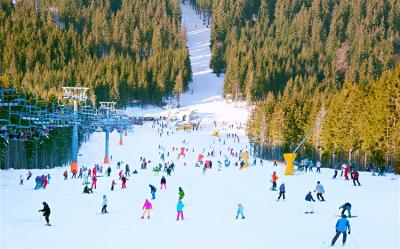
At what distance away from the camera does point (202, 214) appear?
23.2 meters

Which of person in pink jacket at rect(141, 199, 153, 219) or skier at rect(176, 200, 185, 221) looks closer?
skier at rect(176, 200, 185, 221)

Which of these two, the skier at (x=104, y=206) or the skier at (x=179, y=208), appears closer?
the skier at (x=179, y=208)

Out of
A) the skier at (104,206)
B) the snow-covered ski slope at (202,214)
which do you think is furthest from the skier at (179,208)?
the skier at (104,206)

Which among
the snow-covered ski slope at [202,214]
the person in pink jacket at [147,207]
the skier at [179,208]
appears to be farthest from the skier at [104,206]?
the skier at [179,208]

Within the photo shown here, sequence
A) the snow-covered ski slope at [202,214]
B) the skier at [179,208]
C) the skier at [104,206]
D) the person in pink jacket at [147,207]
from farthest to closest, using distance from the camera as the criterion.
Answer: the skier at [104,206] < the person in pink jacket at [147,207] < the skier at [179,208] < the snow-covered ski slope at [202,214]

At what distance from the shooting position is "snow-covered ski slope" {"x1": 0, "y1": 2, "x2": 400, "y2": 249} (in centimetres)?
1697

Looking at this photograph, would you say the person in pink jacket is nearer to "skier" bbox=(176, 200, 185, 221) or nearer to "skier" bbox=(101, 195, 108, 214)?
"skier" bbox=(176, 200, 185, 221)

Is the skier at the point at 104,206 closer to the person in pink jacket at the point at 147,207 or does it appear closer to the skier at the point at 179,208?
the person in pink jacket at the point at 147,207

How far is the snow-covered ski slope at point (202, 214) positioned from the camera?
16969 millimetres

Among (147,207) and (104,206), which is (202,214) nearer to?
(147,207)

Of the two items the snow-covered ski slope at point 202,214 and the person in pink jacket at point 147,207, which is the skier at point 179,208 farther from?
the person in pink jacket at point 147,207

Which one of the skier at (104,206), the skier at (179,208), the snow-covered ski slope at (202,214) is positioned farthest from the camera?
the skier at (104,206)

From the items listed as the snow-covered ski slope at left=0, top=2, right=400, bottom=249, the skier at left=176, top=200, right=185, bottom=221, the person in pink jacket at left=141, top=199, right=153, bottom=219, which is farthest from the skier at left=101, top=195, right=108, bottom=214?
the skier at left=176, top=200, right=185, bottom=221

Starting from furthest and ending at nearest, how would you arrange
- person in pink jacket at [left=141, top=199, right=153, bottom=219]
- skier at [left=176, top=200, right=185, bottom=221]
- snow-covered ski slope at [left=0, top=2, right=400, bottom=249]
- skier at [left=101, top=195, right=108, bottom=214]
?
skier at [left=101, top=195, right=108, bottom=214], person in pink jacket at [left=141, top=199, right=153, bottom=219], skier at [left=176, top=200, right=185, bottom=221], snow-covered ski slope at [left=0, top=2, right=400, bottom=249]
